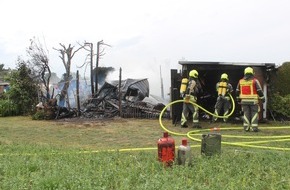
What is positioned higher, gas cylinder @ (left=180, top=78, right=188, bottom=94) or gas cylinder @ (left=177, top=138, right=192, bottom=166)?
gas cylinder @ (left=180, top=78, right=188, bottom=94)

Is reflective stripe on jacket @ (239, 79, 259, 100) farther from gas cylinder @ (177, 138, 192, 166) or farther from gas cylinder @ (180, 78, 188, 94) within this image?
gas cylinder @ (177, 138, 192, 166)

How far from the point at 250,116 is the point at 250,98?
550mm

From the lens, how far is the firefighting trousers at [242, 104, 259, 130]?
10367 millimetres

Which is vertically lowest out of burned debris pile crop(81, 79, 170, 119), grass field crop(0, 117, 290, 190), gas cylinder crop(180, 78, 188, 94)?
grass field crop(0, 117, 290, 190)

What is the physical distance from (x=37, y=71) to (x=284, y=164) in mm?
13496

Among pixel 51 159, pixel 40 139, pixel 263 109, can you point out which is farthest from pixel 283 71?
pixel 51 159

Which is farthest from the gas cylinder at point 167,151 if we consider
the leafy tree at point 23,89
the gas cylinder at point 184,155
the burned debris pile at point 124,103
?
the leafy tree at point 23,89

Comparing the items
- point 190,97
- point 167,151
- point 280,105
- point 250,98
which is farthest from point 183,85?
point 167,151

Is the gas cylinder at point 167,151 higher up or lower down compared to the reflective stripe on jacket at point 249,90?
lower down

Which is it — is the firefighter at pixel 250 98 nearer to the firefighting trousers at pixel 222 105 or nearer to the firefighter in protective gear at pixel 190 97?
the firefighting trousers at pixel 222 105

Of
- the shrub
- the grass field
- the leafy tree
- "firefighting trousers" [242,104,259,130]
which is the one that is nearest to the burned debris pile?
the leafy tree

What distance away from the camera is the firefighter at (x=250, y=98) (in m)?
10.5

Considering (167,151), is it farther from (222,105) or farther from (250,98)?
(222,105)

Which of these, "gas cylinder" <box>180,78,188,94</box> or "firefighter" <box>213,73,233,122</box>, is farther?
"firefighter" <box>213,73,233,122</box>
